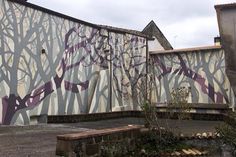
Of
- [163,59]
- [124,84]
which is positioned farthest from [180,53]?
[124,84]

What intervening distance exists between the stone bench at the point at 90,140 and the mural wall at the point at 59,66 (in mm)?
4832

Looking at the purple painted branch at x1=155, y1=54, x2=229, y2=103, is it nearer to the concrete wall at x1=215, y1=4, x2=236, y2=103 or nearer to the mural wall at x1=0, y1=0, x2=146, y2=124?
the mural wall at x1=0, y1=0, x2=146, y2=124

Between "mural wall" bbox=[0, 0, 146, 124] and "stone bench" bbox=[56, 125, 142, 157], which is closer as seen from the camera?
"stone bench" bbox=[56, 125, 142, 157]

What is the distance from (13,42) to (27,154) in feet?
19.2

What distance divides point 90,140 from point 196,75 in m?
11.1

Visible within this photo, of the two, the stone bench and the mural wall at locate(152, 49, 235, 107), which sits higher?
the mural wall at locate(152, 49, 235, 107)

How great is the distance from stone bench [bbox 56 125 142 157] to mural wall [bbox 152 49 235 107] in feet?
29.5

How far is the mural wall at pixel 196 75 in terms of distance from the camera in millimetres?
17328

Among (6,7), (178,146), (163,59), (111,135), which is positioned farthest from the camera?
(163,59)

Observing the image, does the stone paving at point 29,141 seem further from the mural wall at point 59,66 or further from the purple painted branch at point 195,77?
the purple painted branch at point 195,77

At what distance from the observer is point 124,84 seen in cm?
1803

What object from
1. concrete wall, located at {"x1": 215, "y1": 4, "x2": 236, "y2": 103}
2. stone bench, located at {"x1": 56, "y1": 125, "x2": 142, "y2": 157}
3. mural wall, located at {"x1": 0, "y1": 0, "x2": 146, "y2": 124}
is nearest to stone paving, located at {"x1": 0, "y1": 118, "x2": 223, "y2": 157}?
stone bench, located at {"x1": 56, "y1": 125, "x2": 142, "y2": 157}

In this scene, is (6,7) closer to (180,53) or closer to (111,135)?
(111,135)

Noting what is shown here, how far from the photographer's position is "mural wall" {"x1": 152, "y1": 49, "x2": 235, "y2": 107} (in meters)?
17.3
